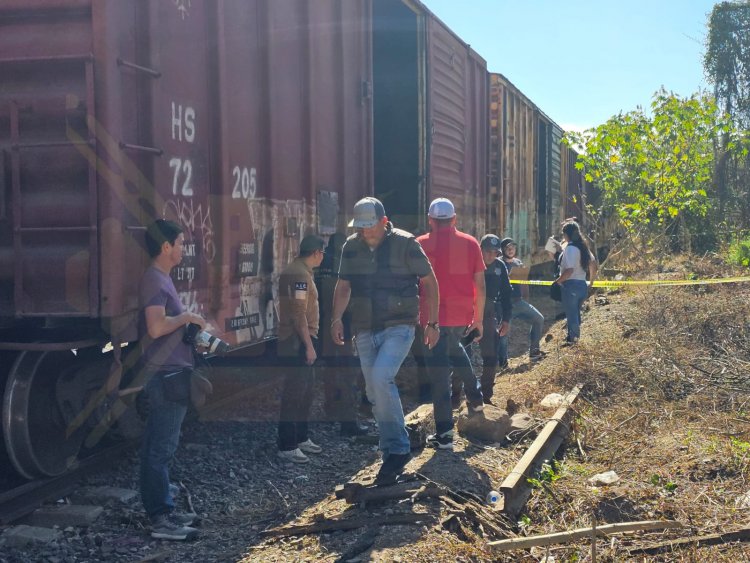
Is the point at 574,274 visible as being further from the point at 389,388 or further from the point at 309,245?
the point at 389,388

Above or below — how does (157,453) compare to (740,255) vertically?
below

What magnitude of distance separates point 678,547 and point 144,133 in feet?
11.1

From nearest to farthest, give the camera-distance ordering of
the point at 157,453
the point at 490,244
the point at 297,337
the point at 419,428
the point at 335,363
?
the point at 157,453, the point at 419,428, the point at 297,337, the point at 335,363, the point at 490,244

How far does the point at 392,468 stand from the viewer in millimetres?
4578

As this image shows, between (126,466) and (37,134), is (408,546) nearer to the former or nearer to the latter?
(126,466)

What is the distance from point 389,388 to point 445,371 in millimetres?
860

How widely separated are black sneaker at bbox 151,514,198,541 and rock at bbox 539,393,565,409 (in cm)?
303

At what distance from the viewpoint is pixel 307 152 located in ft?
20.8

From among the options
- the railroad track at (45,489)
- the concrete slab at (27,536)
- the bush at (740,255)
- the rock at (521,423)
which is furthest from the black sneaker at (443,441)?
the bush at (740,255)

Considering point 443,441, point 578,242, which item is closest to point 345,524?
point 443,441

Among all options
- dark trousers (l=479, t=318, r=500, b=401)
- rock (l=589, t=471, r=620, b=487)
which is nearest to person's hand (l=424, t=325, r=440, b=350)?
rock (l=589, t=471, r=620, b=487)

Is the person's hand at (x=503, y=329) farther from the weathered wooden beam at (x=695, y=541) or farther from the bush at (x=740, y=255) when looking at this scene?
the bush at (x=740, y=255)

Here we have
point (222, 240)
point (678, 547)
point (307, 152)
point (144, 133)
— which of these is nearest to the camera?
point (678, 547)

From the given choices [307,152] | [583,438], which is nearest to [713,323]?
[583,438]
